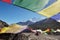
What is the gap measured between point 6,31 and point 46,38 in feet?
2.61

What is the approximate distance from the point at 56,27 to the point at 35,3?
0.51 meters

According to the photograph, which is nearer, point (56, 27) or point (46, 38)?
Result: point (56, 27)

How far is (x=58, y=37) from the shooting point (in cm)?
298

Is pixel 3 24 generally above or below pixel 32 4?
below

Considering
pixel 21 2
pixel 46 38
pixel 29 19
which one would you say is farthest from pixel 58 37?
pixel 21 2

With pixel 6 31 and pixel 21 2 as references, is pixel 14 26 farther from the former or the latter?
pixel 21 2

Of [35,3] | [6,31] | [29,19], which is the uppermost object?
[35,3]

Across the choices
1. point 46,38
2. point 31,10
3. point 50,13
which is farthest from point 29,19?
point 46,38

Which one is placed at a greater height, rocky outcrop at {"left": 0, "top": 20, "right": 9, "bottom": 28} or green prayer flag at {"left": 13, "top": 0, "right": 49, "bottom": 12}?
green prayer flag at {"left": 13, "top": 0, "right": 49, "bottom": 12}

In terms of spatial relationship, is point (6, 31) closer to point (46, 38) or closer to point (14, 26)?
point (14, 26)

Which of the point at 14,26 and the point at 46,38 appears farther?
the point at 46,38

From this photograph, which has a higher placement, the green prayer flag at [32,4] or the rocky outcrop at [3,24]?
the green prayer flag at [32,4]

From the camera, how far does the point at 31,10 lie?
2.56 meters

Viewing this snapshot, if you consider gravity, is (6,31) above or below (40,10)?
below
